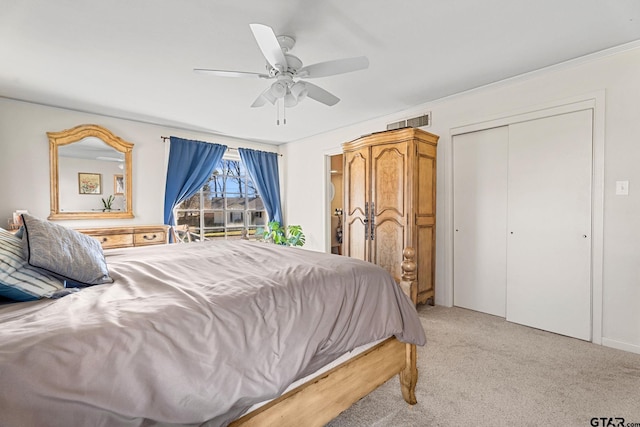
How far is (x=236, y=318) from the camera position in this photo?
1088 mm

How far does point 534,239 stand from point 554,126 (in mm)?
1059

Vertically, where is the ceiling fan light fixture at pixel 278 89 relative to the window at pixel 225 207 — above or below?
above

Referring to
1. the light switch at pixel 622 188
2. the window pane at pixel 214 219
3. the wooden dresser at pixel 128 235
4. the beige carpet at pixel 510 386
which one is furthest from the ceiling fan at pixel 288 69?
the window pane at pixel 214 219

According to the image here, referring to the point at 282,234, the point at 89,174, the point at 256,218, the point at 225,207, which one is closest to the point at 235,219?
the point at 225,207

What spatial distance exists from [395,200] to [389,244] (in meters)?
0.50

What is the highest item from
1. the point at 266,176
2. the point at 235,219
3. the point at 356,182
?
the point at 266,176

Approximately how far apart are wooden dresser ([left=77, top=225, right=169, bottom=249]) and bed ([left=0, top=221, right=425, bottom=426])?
6.99ft

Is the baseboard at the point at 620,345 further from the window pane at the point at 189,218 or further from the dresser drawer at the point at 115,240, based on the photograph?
the window pane at the point at 189,218

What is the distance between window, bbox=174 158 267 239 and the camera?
16.1 feet

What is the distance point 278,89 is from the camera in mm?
2193

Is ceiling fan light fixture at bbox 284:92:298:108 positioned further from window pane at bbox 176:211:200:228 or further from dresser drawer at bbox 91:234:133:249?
window pane at bbox 176:211:200:228

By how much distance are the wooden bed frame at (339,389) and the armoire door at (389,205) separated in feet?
5.19

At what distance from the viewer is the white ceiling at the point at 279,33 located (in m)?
1.88

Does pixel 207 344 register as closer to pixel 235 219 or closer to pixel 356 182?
pixel 356 182
